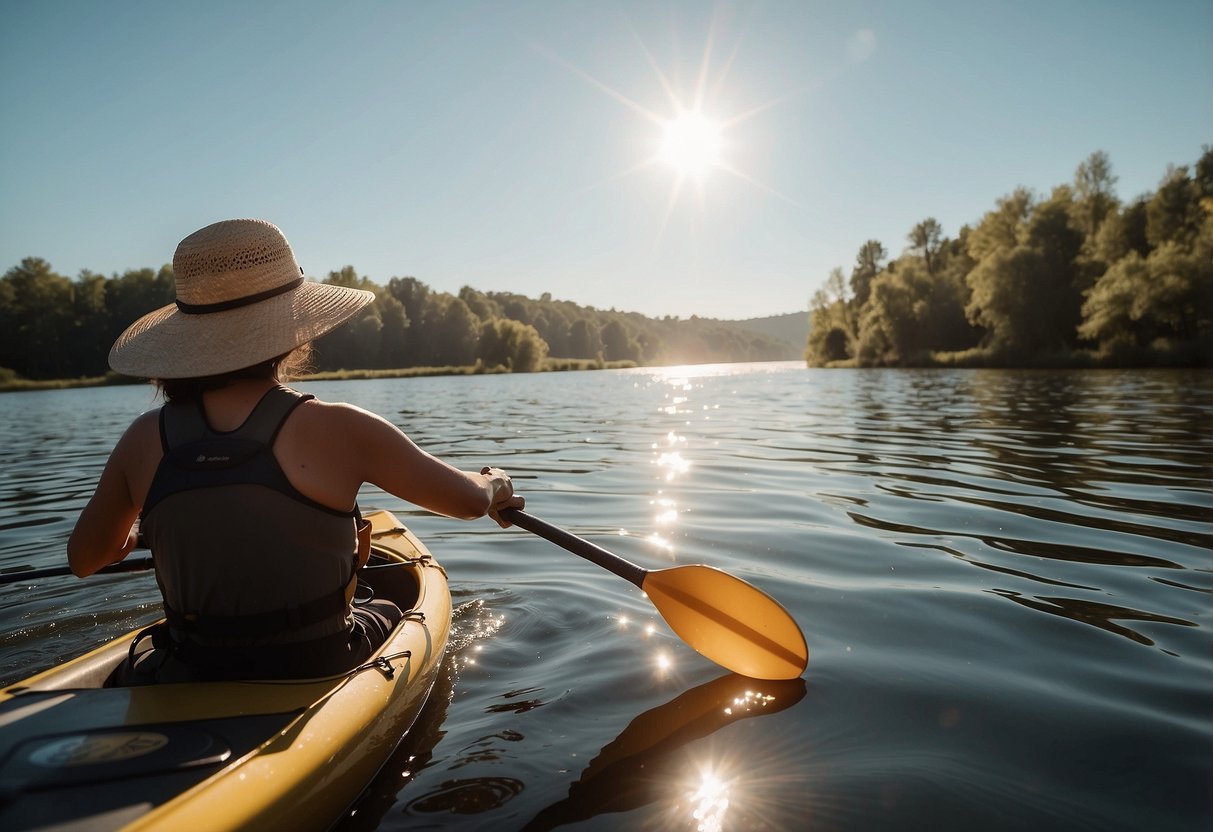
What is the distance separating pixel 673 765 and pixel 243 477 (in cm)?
172

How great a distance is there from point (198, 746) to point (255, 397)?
93 cm

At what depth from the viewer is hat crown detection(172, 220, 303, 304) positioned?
2.24 meters

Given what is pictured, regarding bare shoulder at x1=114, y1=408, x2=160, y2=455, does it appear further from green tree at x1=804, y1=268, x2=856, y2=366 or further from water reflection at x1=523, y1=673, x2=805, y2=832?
green tree at x1=804, y1=268, x2=856, y2=366

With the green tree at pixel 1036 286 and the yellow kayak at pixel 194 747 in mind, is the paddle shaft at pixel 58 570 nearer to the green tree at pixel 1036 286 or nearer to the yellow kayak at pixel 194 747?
the yellow kayak at pixel 194 747

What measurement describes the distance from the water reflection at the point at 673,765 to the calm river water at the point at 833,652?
0.03ft

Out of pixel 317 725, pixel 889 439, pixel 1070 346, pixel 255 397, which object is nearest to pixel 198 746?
pixel 317 725

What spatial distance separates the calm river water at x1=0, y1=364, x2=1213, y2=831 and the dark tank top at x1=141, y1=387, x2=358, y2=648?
2.39 ft

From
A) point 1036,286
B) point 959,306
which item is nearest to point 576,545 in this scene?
point 1036,286

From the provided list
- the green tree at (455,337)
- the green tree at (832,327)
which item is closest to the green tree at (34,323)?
the green tree at (455,337)

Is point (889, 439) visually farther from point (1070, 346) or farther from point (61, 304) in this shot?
point (61, 304)

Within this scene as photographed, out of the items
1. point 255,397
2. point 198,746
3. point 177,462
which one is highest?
point 255,397

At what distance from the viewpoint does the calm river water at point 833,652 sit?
92.9 inches

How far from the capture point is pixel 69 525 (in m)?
6.68

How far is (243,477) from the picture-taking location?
198 centimetres
